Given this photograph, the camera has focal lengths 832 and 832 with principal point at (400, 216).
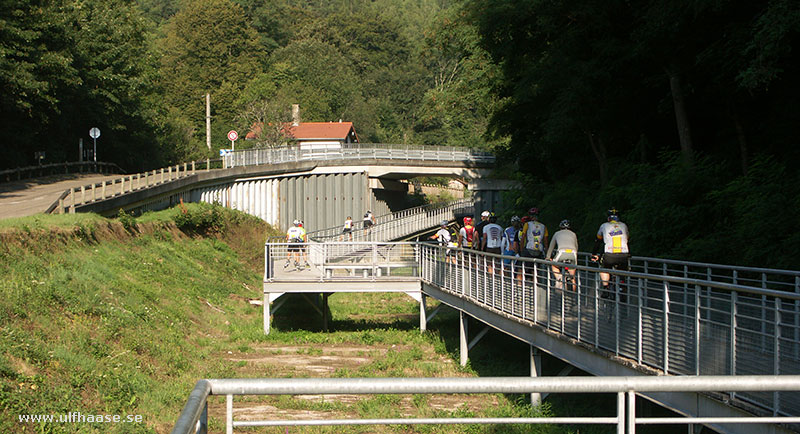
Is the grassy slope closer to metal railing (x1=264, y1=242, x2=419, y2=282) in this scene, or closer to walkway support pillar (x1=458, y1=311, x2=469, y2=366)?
metal railing (x1=264, y1=242, x2=419, y2=282)

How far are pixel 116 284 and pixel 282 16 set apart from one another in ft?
389

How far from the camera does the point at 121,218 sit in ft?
102

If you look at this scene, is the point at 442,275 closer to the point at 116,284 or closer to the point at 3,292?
the point at 116,284

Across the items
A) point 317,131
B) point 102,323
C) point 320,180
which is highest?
point 317,131

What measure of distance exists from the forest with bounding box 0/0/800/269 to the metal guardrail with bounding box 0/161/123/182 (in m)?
1.15

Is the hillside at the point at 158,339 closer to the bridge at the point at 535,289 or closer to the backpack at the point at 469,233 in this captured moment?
the bridge at the point at 535,289

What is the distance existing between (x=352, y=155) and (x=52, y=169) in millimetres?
21274

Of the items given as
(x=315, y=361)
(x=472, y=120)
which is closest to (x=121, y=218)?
(x=315, y=361)

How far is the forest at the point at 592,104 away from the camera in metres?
18.1

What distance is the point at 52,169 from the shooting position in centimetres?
4288

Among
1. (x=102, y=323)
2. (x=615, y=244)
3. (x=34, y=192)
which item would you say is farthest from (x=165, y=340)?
(x=34, y=192)

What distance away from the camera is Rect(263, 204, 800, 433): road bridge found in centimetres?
778

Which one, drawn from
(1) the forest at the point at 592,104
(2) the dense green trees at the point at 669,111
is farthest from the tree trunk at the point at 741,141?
(1) the forest at the point at 592,104

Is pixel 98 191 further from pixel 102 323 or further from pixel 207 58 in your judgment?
pixel 207 58
